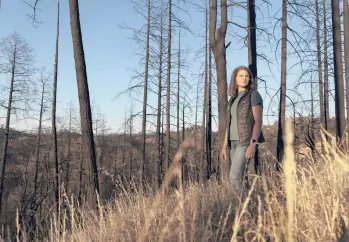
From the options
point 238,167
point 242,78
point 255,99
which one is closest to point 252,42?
point 242,78

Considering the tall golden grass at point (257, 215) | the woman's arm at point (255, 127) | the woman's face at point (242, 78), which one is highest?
the woman's face at point (242, 78)

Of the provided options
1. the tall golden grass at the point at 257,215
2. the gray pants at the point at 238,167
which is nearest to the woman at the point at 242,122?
the gray pants at the point at 238,167

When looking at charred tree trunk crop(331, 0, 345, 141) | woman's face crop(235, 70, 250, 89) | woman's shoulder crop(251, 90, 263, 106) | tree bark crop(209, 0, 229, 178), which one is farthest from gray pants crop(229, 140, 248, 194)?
charred tree trunk crop(331, 0, 345, 141)

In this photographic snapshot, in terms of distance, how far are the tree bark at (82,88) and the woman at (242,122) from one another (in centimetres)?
399

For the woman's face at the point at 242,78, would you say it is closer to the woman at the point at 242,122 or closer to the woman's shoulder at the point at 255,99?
the woman at the point at 242,122

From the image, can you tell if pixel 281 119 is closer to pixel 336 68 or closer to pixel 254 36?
pixel 336 68

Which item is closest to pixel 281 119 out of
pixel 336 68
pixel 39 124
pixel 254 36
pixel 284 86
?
pixel 284 86

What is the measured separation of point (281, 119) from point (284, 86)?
1.33 metres

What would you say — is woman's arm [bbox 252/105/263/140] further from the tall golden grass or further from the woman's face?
the tall golden grass

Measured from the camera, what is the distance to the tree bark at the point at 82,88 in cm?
767

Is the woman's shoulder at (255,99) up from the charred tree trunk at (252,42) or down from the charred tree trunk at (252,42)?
down

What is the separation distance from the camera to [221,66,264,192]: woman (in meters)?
4.18

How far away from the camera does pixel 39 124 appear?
85.0 ft

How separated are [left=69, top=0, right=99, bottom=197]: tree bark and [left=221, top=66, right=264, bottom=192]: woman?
3.99 meters
